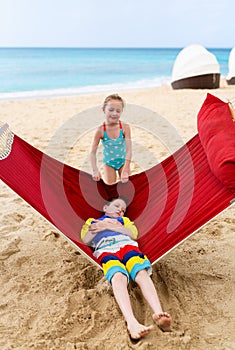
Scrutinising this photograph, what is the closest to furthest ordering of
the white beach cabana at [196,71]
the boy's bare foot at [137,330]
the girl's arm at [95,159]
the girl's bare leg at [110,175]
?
the boy's bare foot at [137,330] → the girl's arm at [95,159] → the girl's bare leg at [110,175] → the white beach cabana at [196,71]

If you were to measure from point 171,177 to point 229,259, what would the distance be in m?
0.47

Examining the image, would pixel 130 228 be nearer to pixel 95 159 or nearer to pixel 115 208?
pixel 115 208

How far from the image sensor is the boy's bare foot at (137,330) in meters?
1.32

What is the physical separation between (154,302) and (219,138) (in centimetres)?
79

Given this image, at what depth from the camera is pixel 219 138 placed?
183 centimetres

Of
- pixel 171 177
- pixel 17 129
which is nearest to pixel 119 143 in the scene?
pixel 171 177

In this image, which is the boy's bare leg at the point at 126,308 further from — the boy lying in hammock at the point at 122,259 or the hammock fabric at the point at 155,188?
the hammock fabric at the point at 155,188

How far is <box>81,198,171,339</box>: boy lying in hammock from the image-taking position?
1373 millimetres

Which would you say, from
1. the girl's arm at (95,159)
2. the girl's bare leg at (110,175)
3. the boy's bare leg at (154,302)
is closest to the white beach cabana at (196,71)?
the girl's bare leg at (110,175)

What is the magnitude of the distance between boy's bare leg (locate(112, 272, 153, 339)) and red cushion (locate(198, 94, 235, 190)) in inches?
21.8

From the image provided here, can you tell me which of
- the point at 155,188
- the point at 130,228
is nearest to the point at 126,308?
the point at 130,228

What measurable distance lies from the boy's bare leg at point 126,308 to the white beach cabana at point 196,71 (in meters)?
7.71

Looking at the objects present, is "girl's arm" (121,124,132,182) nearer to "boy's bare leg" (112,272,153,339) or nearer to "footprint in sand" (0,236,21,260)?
"footprint in sand" (0,236,21,260)

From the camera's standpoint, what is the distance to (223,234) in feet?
7.13
